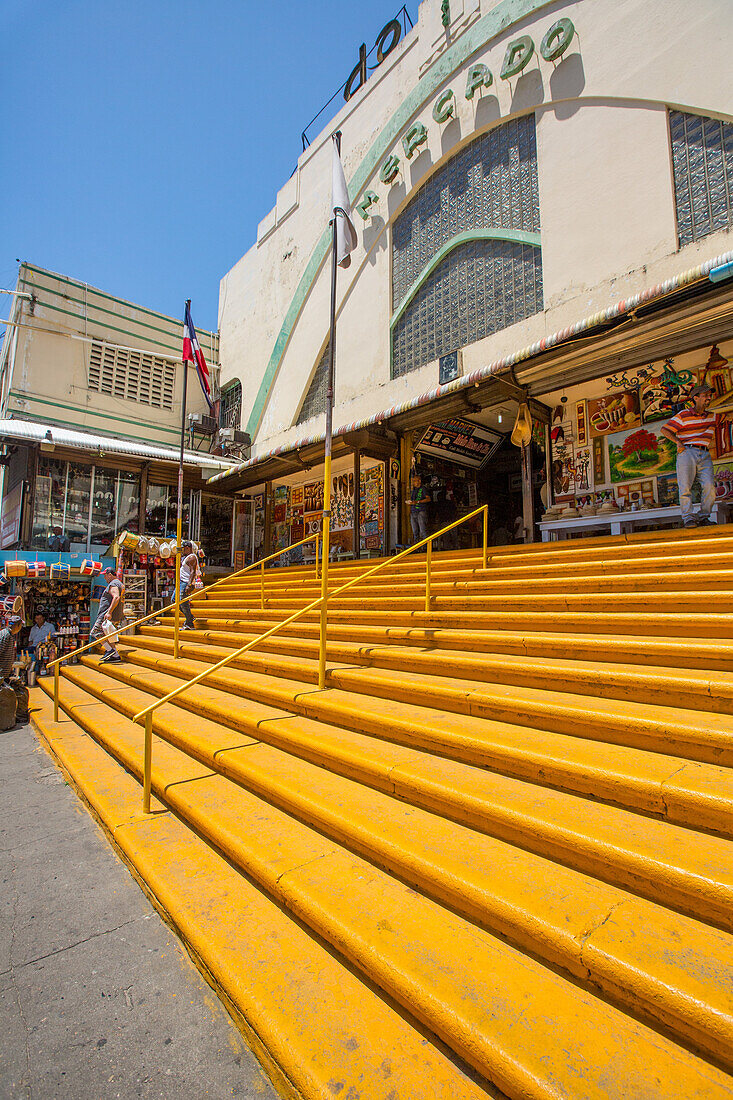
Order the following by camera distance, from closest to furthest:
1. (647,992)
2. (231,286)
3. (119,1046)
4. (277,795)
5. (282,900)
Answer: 1. (647,992)
2. (119,1046)
3. (282,900)
4. (277,795)
5. (231,286)

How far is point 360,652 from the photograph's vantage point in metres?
4.82

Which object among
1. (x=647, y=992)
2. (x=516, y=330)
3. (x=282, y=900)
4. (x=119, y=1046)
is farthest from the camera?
(x=516, y=330)

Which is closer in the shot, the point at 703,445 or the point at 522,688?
the point at 522,688

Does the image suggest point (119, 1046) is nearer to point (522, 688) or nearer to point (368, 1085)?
point (368, 1085)

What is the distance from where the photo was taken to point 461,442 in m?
11.5

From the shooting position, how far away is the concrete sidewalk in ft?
5.58

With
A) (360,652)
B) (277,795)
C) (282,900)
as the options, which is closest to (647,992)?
(282,900)

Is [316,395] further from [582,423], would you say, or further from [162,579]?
[582,423]

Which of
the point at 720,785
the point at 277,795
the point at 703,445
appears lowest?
the point at 277,795

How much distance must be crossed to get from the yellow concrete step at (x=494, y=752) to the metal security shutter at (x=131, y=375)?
15002mm

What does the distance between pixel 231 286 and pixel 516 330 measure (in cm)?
1382

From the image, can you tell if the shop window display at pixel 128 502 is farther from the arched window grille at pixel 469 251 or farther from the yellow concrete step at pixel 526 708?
the yellow concrete step at pixel 526 708

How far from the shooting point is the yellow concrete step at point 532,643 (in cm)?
312

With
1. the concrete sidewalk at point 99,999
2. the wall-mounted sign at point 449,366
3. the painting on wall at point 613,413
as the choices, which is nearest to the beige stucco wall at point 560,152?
the wall-mounted sign at point 449,366
